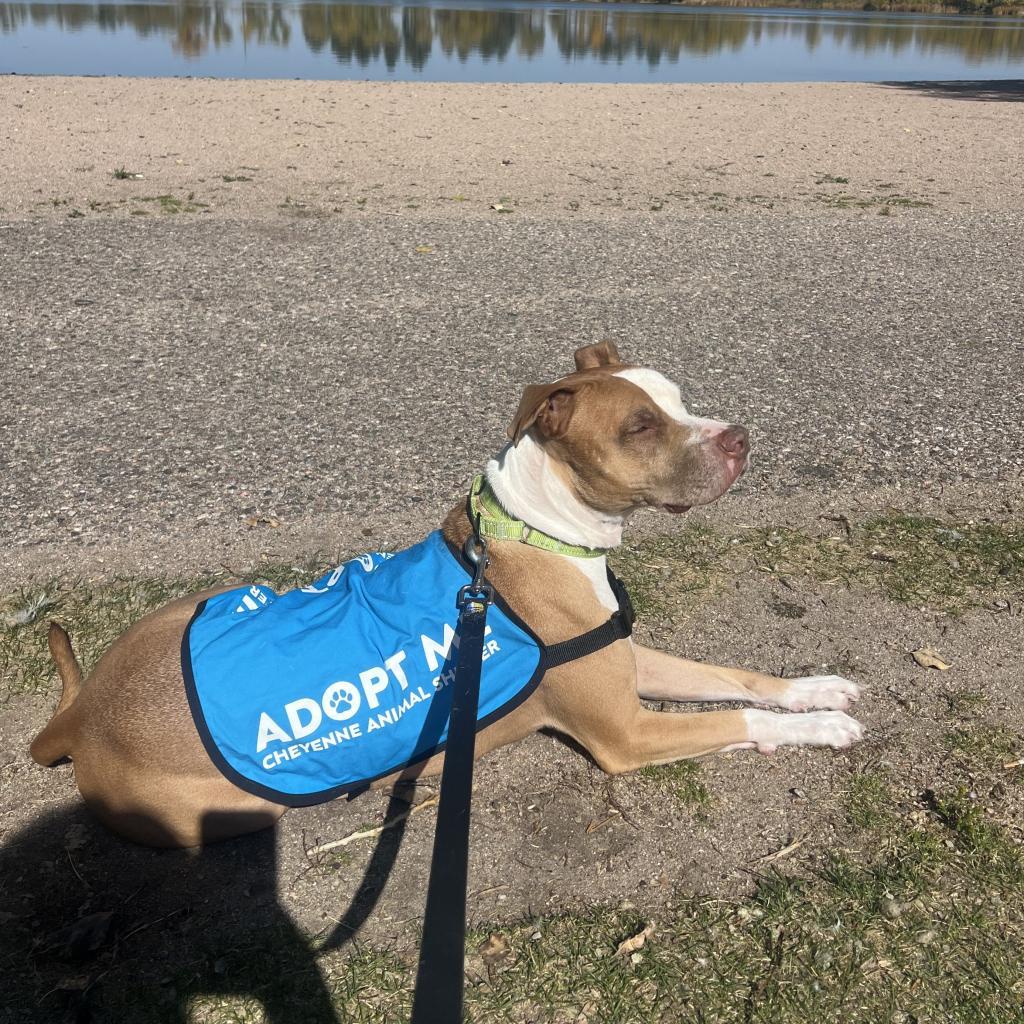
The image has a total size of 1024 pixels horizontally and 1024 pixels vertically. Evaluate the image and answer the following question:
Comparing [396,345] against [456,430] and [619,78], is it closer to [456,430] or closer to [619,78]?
[456,430]

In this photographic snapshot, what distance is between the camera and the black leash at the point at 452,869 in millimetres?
1872

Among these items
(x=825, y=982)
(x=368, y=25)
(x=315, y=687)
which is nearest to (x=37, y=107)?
(x=315, y=687)

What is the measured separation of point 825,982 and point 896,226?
10028 millimetres

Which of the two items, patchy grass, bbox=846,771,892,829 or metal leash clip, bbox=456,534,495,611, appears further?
patchy grass, bbox=846,771,892,829

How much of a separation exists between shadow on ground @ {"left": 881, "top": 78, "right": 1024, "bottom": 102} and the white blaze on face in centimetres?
2184

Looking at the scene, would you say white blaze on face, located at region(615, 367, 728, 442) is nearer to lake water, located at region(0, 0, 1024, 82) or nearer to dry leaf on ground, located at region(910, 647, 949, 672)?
dry leaf on ground, located at region(910, 647, 949, 672)

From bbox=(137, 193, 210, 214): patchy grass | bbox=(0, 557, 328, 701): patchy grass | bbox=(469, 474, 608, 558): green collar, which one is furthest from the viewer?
bbox=(137, 193, 210, 214): patchy grass

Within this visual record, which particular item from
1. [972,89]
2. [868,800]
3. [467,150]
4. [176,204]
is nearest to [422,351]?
[868,800]

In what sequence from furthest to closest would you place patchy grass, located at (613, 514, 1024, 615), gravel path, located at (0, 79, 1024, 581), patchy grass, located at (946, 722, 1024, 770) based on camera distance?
1. gravel path, located at (0, 79, 1024, 581)
2. patchy grass, located at (613, 514, 1024, 615)
3. patchy grass, located at (946, 722, 1024, 770)

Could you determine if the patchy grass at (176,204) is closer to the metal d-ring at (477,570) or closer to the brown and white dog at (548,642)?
the brown and white dog at (548,642)

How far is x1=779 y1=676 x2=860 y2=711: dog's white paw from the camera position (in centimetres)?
400

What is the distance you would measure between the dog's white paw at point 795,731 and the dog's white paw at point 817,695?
0.59 feet

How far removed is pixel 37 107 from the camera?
1627 centimetres

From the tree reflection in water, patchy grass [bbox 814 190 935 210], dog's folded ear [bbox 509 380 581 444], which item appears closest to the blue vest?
dog's folded ear [bbox 509 380 581 444]
